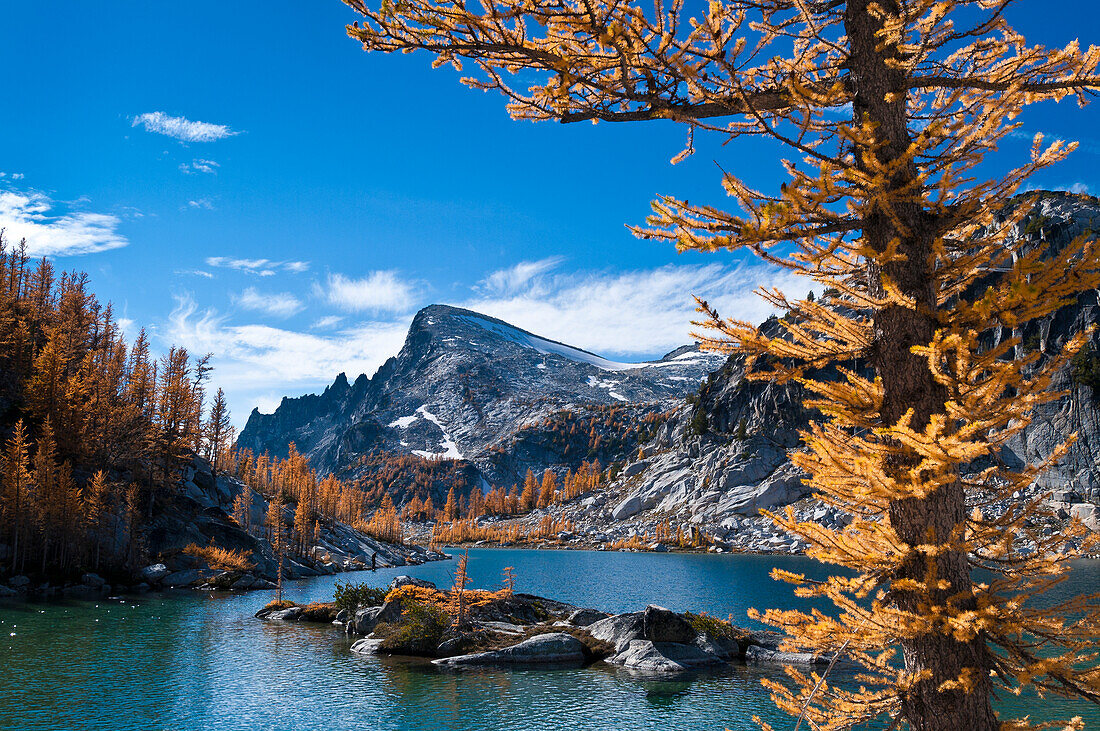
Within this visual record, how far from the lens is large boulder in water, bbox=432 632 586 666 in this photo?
29594mm

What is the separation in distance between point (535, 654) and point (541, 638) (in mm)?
1005

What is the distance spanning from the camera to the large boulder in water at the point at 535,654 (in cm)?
2959

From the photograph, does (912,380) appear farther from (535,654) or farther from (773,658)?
(773,658)

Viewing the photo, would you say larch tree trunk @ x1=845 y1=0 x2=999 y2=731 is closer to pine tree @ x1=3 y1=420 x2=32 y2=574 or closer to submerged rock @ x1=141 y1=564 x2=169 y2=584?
pine tree @ x1=3 y1=420 x2=32 y2=574

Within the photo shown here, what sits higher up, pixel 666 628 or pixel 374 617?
pixel 666 628

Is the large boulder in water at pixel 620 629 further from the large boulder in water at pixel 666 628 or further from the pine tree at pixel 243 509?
the pine tree at pixel 243 509

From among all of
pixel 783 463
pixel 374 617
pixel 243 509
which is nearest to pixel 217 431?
pixel 243 509

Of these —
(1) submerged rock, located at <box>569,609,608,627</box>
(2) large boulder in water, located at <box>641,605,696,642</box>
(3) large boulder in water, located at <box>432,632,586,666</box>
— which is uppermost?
(2) large boulder in water, located at <box>641,605,696,642</box>

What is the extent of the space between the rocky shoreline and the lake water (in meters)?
1.66

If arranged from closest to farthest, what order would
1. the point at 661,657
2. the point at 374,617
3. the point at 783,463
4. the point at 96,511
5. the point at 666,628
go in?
the point at 661,657 → the point at 666,628 → the point at 374,617 → the point at 96,511 → the point at 783,463

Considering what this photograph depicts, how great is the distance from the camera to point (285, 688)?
2445 centimetres

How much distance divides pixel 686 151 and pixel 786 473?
17152 centimetres

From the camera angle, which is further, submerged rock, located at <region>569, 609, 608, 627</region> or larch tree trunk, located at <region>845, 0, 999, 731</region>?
submerged rock, located at <region>569, 609, 608, 627</region>

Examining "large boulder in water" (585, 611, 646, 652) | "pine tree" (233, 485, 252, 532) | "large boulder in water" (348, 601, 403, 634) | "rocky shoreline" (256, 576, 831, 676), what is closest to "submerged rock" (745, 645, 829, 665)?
"rocky shoreline" (256, 576, 831, 676)
